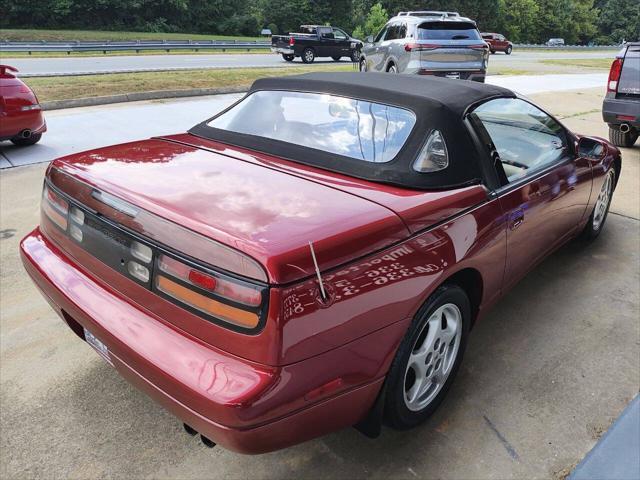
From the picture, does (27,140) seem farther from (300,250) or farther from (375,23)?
(375,23)

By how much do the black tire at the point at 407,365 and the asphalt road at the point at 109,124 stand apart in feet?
19.2

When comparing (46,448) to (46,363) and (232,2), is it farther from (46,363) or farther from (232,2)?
(232,2)

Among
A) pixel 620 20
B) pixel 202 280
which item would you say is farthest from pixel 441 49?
pixel 620 20

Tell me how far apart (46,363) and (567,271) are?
3.56m

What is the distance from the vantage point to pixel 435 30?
12.4m

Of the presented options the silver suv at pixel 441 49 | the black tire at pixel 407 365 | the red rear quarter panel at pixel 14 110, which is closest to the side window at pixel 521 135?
the black tire at pixel 407 365

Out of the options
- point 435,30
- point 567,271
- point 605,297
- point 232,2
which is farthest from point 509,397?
point 232,2

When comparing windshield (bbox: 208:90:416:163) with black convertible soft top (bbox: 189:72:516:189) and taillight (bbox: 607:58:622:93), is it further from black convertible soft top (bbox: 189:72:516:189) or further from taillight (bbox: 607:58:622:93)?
taillight (bbox: 607:58:622:93)

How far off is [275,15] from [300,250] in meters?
53.1

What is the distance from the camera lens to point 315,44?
2433 cm

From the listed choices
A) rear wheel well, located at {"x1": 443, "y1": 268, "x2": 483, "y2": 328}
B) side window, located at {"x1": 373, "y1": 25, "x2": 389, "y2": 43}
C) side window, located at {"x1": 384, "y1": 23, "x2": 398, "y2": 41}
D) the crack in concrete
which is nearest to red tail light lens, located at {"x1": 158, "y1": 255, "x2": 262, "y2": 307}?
rear wheel well, located at {"x1": 443, "y1": 268, "x2": 483, "y2": 328}

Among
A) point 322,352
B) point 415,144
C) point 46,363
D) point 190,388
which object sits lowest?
point 46,363

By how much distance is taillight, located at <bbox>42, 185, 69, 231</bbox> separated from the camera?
2398mm

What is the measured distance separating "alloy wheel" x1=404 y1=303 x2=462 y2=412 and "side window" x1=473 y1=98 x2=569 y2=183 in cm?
88
